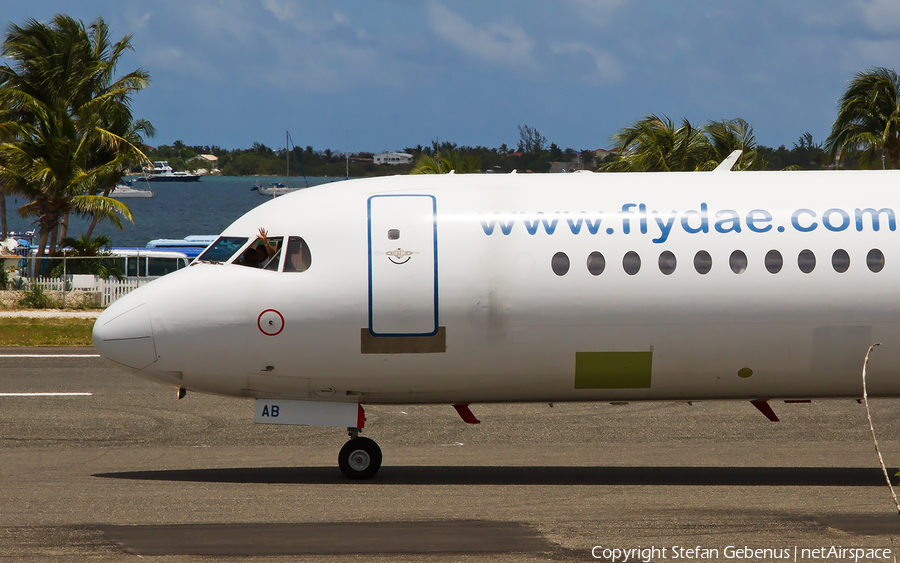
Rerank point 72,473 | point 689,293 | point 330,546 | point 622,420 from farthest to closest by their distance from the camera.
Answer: point 622,420
point 72,473
point 689,293
point 330,546

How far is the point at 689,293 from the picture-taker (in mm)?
11570

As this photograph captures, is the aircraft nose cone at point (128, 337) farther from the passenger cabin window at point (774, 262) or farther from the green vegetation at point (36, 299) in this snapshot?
the green vegetation at point (36, 299)

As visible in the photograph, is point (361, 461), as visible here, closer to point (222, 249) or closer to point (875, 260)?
point (222, 249)

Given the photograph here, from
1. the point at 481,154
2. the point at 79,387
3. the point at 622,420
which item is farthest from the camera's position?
the point at 481,154

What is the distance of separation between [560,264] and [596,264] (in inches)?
16.9

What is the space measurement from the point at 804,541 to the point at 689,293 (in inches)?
131

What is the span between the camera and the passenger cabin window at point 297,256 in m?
11.8

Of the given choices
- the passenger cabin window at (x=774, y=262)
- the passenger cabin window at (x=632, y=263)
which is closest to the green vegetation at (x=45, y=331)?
the passenger cabin window at (x=632, y=263)

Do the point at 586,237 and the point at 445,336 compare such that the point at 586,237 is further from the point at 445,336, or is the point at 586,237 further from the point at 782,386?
the point at 782,386

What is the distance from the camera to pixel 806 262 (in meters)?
11.6

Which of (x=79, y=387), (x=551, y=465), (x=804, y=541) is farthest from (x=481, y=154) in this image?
(x=804, y=541)

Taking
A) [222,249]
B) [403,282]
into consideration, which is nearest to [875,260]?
[403,282]

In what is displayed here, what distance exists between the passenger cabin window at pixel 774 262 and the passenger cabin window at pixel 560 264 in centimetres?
239

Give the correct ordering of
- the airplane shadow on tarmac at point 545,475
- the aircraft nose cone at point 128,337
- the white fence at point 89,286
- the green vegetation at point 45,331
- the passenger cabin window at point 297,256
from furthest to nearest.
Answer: the white fence at point 89,286 < the green vegetation at point 45,331 < the airplane shadow on tarmac at point 545,475 < the passenger cabin window at point 297,256 < the aircraft nose cone at point 128,337
